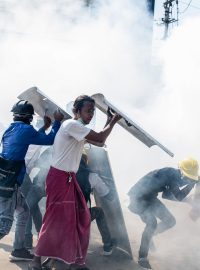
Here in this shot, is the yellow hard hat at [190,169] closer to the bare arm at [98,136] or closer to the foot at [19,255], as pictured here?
the bare arm at [98,136]

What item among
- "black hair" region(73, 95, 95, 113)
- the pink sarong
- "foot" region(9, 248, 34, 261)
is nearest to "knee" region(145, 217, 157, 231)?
the pink sarong

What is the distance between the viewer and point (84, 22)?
9.03m

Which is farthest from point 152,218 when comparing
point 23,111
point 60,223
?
point 23,111

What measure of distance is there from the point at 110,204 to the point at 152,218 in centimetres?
47

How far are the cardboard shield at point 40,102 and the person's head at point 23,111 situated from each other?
10cm

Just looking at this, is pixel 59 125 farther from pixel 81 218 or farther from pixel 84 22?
pixel 84 22

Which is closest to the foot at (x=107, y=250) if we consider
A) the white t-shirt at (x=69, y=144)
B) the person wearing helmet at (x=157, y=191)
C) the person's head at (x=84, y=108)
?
the person wearing helmet at (x=157, y=191)

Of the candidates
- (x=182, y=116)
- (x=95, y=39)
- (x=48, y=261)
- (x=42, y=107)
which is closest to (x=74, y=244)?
(x=48, y=261)

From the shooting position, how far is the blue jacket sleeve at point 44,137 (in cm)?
379

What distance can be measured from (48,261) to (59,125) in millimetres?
1182

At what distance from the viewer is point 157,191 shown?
4.54 m

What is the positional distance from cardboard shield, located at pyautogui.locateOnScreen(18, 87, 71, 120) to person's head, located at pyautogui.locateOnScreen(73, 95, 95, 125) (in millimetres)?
319

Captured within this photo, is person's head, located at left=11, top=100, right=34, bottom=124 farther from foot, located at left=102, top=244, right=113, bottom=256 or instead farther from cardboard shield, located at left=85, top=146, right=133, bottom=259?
foot, located at left=102, top=244, right=113, bottom=256

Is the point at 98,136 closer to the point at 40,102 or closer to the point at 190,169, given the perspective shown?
the point at 40,102
